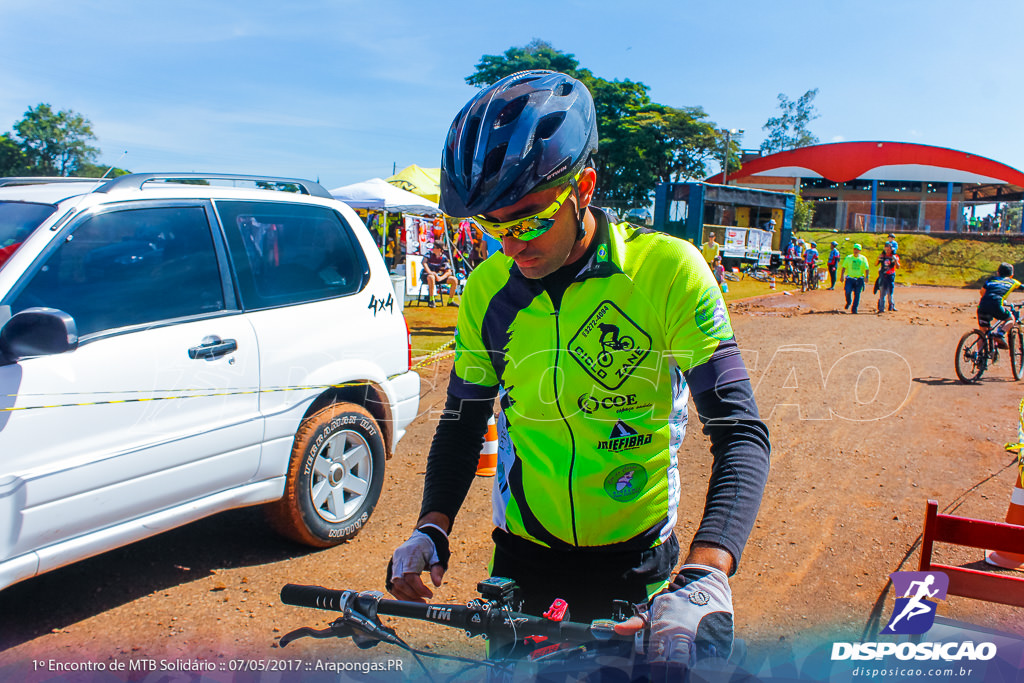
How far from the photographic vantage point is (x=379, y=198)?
1742 cm

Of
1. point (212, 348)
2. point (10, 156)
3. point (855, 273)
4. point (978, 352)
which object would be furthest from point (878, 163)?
point (10, 156)

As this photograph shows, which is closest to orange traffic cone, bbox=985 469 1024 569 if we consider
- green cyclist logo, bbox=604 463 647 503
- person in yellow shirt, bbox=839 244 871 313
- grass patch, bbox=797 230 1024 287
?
green cyclist logo, bbox=604 463 647 503

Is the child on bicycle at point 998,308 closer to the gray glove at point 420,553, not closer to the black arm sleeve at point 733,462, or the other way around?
the black arm sleeve at point 733,462

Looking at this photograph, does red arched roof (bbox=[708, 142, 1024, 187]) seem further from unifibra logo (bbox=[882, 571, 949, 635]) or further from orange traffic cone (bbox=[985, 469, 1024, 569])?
unifibra logo (bbox=[882, 571, 949, 635])

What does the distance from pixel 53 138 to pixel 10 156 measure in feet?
11.0

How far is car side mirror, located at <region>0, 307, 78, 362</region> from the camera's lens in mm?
2885

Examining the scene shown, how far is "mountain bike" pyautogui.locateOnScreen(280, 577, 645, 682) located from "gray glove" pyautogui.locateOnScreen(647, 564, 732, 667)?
64 mm

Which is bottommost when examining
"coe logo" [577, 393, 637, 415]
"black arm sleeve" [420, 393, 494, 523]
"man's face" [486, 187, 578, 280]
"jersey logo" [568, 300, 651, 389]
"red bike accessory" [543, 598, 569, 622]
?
"red bike accessory" [543, 598, 569, 622]

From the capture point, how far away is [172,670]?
8.94 feet

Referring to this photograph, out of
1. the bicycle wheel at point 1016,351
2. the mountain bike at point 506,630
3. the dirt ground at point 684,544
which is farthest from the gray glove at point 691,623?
the bicycle wheel at point 1016,351

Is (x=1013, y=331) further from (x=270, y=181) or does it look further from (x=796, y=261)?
(x=796, y=261)

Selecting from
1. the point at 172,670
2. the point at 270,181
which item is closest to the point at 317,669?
the point at 172,670

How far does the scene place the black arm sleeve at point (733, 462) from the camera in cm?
147

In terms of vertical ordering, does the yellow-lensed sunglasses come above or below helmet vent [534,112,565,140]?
below
